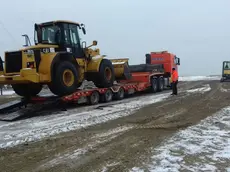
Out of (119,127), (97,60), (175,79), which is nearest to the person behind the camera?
(119,127)

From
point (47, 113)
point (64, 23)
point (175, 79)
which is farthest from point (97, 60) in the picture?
point (175, 79)

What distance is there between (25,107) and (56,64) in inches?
82.2

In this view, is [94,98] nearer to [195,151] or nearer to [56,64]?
[56,64]

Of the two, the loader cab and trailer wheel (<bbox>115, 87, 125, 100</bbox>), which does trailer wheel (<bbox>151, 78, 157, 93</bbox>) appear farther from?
the loader cab

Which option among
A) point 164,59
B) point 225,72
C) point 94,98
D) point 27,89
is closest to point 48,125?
point 27,89

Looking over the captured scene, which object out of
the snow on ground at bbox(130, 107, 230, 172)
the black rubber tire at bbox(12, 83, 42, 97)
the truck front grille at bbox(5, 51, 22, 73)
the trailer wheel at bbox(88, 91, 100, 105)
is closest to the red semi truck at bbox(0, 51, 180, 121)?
the trailer wheel at bbox(88, 91, 100, 105)

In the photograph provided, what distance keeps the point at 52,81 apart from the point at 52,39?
6.17ft

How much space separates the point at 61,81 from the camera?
11.4 meters

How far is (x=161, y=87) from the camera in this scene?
20.4 meters

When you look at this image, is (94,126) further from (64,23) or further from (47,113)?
A: (64,23)

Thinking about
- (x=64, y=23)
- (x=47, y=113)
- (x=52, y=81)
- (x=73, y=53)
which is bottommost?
(x=47, y=113)

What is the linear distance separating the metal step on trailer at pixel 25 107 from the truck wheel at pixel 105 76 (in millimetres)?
2873

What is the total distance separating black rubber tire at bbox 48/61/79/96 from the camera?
11301 mm

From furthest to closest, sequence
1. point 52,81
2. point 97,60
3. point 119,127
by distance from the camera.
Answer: point 97,60 → point 52,81 → point 119,127
